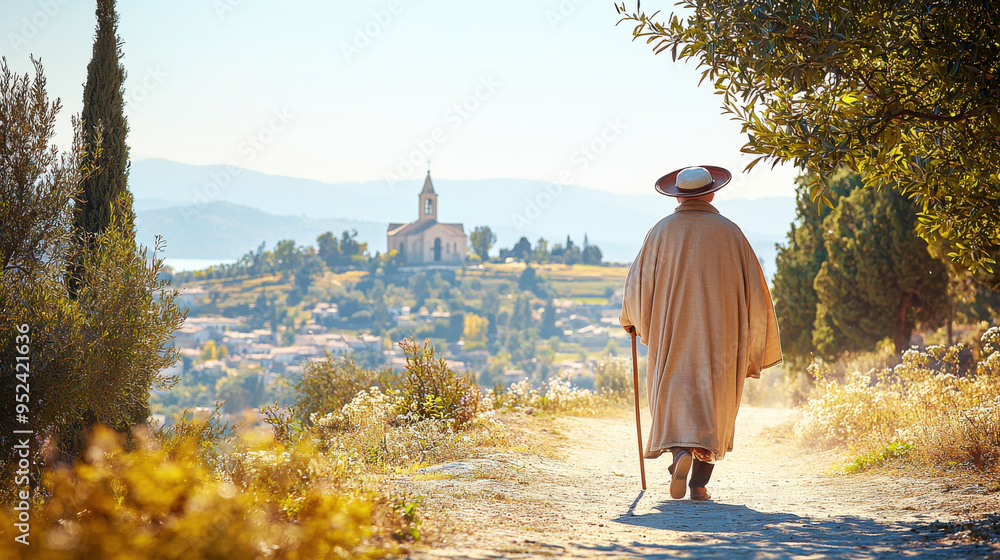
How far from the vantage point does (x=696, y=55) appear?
14.8 feet

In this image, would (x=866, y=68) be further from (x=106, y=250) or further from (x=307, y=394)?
(x=307, y=394)

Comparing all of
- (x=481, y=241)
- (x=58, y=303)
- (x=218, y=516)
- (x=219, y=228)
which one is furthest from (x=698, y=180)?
(x=219, y=228)

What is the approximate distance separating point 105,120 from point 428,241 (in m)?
100

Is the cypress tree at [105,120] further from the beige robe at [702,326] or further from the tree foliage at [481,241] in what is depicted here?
the tree foliage at [481,241]

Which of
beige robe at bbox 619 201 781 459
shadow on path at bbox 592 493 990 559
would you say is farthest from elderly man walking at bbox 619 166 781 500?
shadow on path at bbox 592 493 990 559


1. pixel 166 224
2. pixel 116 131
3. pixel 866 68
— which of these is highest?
pixel 166 224

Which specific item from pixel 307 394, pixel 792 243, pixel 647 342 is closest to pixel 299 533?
pixel 647 342

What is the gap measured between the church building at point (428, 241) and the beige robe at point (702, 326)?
102 m

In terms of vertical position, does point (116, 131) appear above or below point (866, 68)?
above

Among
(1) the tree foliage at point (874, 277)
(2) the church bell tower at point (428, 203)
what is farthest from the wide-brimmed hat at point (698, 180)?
(2) the church bell tower at point (428, 203)

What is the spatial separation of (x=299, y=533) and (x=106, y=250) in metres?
4.65

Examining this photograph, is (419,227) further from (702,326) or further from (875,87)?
(875,87)

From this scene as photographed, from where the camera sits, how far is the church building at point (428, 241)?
108m

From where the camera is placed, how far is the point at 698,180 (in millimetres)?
4941
